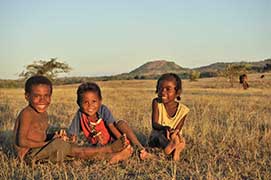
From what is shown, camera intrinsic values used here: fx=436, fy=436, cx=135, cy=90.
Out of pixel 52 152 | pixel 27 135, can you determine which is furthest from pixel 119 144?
pixel 27 135

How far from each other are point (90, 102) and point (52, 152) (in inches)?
35.2

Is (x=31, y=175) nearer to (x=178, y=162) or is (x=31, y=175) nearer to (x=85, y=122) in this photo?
(x=85, y=122)

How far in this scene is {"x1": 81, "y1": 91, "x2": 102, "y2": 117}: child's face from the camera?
6004 millimetres

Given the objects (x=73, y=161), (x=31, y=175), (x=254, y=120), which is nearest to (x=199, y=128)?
(x=254, y=120)

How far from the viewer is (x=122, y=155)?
5.73 meters

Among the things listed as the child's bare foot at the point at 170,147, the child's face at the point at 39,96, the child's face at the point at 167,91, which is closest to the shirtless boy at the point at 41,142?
the child's face at the point at 39,96

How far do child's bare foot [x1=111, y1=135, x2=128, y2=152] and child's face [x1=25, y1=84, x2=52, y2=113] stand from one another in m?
1.06

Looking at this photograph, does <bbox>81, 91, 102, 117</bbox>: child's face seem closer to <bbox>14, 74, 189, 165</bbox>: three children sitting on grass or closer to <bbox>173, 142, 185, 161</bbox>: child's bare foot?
<bbox>14, 74, 189, 165</bbox>: three children sitting on grass

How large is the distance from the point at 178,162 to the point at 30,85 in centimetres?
218

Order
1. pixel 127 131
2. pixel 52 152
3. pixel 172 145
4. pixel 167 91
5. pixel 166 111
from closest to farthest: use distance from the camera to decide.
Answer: pixel 52 152, pixel 172 145, pixel 127 131, pixel 167 91, pixel 166 111

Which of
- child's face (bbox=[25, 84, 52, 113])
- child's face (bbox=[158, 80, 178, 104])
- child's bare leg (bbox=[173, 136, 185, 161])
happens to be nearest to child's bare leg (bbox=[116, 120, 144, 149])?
child's bare leg (bbox=[173, 136, 185, 161])

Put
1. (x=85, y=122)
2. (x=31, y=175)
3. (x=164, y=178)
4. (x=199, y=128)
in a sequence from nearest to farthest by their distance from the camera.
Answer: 1. (x=164, y=178)
2. (x=31, y=175)
3. (x=85, y=122)
4. (x=199, y=128)

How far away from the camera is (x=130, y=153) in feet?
Answer: 19.1

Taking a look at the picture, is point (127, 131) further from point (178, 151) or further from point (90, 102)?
point (178, 151)
